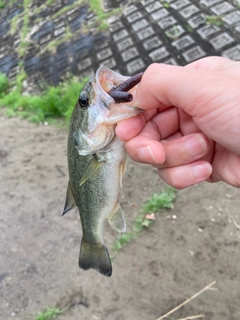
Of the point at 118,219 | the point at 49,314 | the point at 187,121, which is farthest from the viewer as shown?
the point at 49,314

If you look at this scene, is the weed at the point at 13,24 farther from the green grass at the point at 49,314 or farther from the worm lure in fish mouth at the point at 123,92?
the worm lure in fish mouth at the point at 123,92

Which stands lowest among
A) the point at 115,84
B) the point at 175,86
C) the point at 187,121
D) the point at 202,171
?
the point at 202,171

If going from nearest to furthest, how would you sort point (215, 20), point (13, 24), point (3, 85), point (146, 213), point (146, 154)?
point (146, 154)
point (146, 213)
point (215, 20)
point (3, 85)
point (13, 24)

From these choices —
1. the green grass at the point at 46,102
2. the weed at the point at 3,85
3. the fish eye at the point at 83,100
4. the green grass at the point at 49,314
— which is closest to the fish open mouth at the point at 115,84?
the fish eye at the point at 83,100

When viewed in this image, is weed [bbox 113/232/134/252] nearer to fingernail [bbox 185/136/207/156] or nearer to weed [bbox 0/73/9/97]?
fingernail [bbox 185/136/207/156]

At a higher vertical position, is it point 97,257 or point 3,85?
point 97,257

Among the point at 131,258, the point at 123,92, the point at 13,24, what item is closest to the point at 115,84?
Result: the point at 123,92

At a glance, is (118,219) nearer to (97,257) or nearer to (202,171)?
(97,257)
